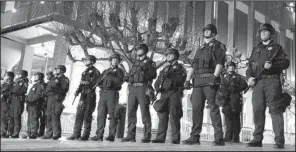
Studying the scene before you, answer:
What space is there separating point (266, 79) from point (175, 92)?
1.78 m

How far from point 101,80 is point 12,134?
3916mm

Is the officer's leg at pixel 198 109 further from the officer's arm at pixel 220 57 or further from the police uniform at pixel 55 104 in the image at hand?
the police uniform at pixel 55 104

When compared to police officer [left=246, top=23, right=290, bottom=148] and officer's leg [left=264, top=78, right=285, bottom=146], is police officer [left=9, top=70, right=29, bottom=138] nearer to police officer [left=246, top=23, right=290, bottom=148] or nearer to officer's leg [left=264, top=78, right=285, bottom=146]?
police officer [left=246, top=23, right=290, bottom=148]

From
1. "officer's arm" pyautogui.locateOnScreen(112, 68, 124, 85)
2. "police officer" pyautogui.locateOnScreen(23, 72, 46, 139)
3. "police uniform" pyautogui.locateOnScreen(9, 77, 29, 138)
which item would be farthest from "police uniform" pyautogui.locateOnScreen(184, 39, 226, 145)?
"police uniform" pyautogui.locateOnScreen(9, 77, 29, 138)

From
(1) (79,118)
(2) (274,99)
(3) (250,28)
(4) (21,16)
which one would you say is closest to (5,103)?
(1) (79,118)

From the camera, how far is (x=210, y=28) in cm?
536

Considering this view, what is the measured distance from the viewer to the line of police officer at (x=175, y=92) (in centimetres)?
486

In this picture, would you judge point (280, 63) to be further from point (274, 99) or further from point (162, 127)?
point (162, 127)

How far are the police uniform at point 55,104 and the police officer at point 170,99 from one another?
2.72m

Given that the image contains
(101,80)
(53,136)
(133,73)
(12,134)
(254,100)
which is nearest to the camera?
(254,100)

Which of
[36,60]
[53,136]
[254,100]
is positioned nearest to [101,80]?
[53,136]

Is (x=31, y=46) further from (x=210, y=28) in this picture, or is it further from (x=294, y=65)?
(x=294, y=65)

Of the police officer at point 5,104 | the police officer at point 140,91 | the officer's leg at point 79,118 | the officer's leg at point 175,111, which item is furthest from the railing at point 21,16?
the officer's leg at point 175,111

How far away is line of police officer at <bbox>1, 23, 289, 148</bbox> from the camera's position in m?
Result: 4.86
